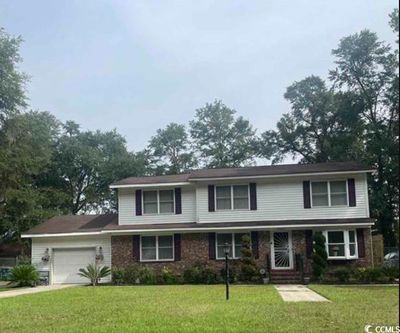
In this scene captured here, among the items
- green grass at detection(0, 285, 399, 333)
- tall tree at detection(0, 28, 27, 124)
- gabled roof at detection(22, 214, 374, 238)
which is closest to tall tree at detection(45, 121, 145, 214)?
tall tree at detection(0, 28, 27, 124)

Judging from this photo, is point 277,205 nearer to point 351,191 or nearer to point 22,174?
point 351,191

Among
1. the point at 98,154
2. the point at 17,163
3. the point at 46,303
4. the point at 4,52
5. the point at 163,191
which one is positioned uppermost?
the point at 4,52

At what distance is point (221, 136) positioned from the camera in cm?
4947

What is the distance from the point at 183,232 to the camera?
2609 centimetres

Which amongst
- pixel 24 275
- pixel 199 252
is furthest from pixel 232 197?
pixel 24 275

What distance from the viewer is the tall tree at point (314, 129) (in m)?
37.6

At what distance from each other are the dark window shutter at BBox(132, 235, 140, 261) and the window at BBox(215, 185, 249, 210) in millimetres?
4326

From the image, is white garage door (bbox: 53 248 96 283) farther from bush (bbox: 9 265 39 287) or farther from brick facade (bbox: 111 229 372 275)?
bush (bbox: 9 265 39 287)

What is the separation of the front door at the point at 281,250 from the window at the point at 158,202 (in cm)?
541

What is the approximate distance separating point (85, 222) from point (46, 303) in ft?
50.8

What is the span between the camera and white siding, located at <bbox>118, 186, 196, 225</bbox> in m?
26.8

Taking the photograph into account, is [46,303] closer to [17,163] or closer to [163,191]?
[163,191]

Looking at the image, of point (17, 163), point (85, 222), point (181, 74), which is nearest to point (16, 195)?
point (17, 163)

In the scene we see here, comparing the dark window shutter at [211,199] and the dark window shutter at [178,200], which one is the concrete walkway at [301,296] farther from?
the dark window shutter at [178,200]
